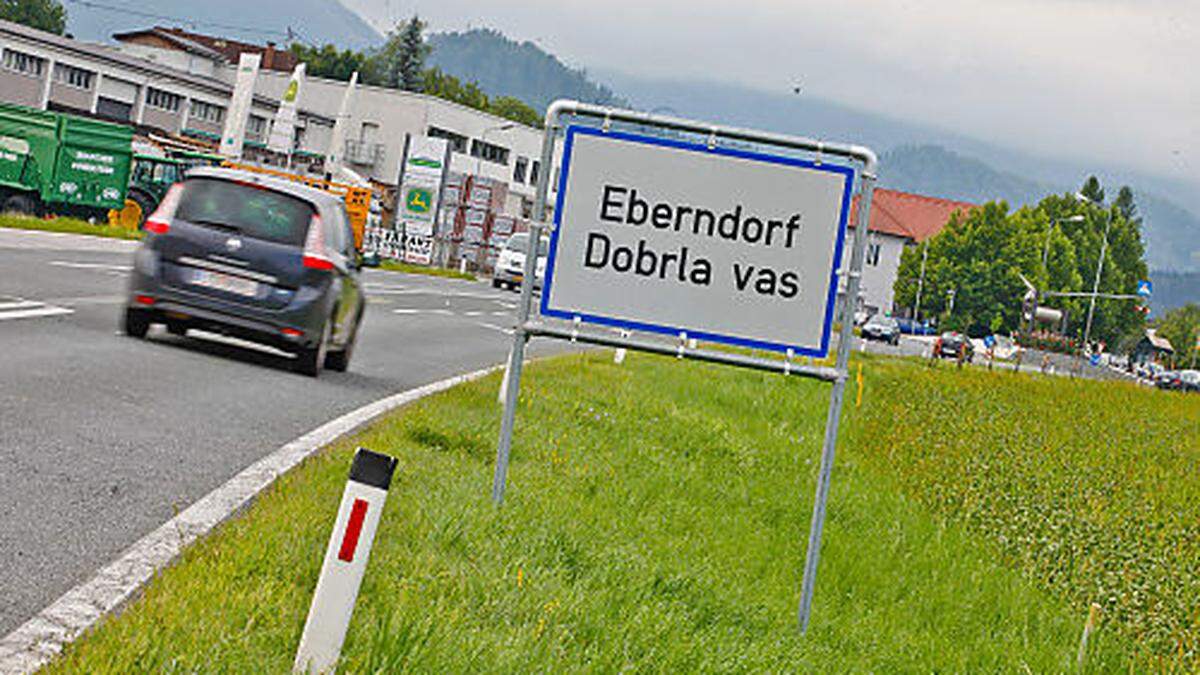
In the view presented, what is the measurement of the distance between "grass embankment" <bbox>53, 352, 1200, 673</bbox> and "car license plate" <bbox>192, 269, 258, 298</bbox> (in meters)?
2.04

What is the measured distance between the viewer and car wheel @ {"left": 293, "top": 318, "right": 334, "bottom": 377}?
14.8m

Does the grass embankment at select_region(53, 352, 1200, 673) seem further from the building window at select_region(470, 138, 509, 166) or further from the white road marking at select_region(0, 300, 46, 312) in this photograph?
the building window at select_region(470, 138, 509, 166)

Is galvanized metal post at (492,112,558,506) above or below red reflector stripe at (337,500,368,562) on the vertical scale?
above

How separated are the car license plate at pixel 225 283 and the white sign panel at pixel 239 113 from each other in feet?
105

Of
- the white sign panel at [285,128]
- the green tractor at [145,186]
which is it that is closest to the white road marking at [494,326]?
the green tractor at [145,186]

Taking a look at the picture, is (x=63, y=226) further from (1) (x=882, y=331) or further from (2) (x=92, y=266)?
(1) (x=882, y=331)

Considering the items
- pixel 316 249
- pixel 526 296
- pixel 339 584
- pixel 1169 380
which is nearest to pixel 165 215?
pixel 316 249

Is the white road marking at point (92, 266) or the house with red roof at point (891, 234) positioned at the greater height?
the house with red roof at point (891, 234)

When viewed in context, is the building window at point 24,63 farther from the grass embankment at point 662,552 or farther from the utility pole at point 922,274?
the grass embankment at point 662,552

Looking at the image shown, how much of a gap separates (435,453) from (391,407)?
10.3 ft

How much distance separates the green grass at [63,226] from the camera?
105 feet

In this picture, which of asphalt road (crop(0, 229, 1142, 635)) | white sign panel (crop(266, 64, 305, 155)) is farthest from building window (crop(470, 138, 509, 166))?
asphalt road (crop(0, 229, 1142, 635))

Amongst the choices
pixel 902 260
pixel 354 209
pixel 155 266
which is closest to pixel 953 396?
pixel 155 266

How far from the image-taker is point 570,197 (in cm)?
762
